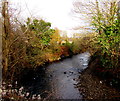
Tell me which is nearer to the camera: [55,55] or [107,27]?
[107,27]

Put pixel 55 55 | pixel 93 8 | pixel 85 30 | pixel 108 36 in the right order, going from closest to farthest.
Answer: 1. pixel 108 36
2. pixel 93 8
3. pixel 85 30
4. pixel 55 55

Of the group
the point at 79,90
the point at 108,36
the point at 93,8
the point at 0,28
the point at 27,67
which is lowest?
the point at 79,90

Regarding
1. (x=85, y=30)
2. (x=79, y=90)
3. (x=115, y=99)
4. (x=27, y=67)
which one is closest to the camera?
(x=115, y=99)

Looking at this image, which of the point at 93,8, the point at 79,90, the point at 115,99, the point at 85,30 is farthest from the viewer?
the point at 85,30

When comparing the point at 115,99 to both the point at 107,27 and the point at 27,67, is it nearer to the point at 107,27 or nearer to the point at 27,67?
the point at 107,27

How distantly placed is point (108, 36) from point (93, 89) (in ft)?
10.4

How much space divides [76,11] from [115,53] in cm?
463

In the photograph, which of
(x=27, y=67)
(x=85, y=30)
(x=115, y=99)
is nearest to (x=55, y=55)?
(x=27, y=67)

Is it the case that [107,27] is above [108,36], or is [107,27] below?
above

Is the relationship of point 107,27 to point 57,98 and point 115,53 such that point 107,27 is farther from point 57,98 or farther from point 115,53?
point 57,98

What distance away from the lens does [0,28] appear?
5.74 m

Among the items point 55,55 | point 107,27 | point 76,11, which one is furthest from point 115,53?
point 55,55

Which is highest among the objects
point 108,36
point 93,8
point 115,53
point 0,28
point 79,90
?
point 93,8

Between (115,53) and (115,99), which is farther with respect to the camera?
(115,53)
